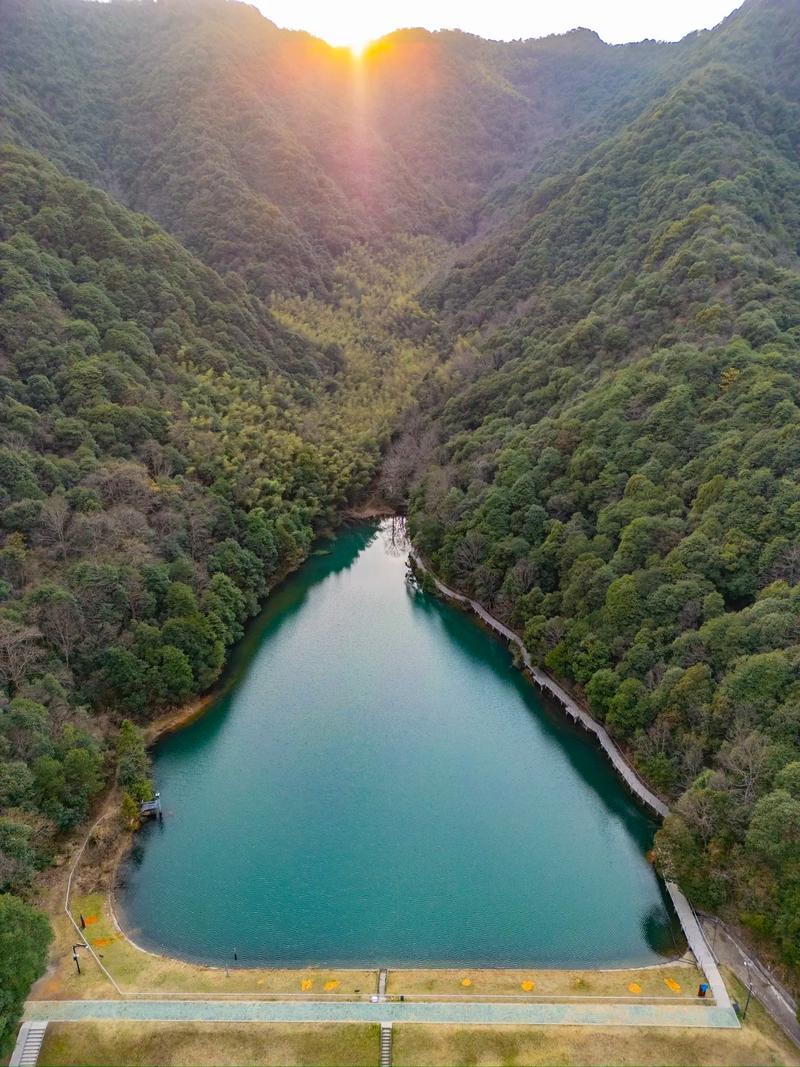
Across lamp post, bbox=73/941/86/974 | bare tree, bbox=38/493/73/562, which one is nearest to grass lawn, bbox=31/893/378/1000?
lamp post, bbox=73/941/86/974

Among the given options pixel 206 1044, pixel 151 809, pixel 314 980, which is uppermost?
pixel 314 980

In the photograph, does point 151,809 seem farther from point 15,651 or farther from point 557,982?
point 557,982

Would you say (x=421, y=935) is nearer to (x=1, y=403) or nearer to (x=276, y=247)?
(x=1, y=403)

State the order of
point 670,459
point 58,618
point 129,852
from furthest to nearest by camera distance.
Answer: point 670,459 → point 58,618 → point 129,852

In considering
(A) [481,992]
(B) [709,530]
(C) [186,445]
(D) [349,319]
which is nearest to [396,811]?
(A) [481,992]

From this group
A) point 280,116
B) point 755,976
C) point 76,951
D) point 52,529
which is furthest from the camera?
point 280,116

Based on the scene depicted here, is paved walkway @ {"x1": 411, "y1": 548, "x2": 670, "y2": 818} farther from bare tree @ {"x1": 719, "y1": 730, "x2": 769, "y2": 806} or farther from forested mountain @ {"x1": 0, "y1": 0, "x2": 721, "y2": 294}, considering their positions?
forested mountain @ {"x1": 0, "y1": 0, "x2": 721, "y2": 294}

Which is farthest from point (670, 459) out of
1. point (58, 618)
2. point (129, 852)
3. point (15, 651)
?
point (15, 651)

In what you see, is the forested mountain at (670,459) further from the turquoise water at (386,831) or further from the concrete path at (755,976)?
the turquoise water at (386,831)
